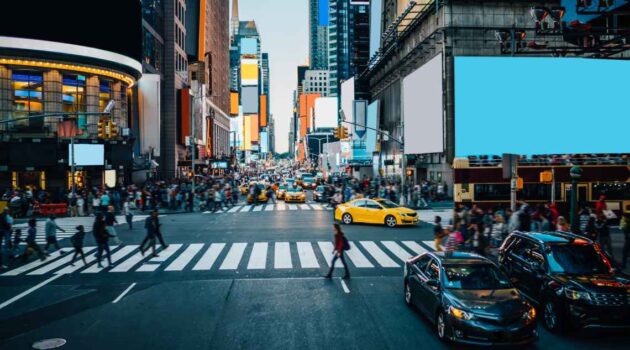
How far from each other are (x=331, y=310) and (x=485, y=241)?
6562mm

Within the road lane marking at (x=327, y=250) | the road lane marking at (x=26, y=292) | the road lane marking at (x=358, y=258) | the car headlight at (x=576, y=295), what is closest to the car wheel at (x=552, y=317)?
the car headlight at (x=576, y=295)

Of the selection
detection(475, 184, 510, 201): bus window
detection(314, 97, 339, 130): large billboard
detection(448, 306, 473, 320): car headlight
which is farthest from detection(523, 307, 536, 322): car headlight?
detection(314, 97, 339, 130): large billboard

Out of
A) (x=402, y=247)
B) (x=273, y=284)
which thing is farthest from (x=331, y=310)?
(x=402, y=247)

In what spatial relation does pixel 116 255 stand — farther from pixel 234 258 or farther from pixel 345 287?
pixel 345 287

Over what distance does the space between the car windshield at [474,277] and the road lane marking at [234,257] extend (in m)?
7.93

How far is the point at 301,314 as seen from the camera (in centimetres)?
1079

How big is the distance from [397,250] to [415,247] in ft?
Result: 3.46

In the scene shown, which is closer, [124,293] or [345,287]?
[124,293]

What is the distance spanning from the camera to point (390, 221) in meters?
25.6

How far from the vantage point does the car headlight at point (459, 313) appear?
8.54 meters

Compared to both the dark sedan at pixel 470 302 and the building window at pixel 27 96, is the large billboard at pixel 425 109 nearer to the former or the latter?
the building window at pixel 27 96

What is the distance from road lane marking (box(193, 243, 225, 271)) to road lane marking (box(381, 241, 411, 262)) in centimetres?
633

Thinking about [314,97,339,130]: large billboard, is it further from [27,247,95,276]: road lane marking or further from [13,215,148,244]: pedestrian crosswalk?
[27,247,95,276]: road lane marking

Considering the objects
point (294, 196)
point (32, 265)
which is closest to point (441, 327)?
point (32, 265)
